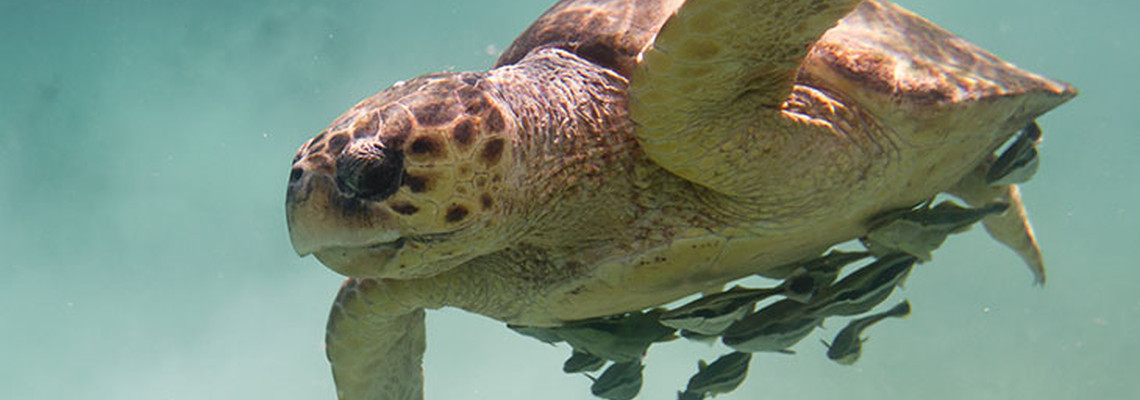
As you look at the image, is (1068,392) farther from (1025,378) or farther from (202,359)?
(202,359)

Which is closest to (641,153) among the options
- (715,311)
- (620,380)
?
(715,311)

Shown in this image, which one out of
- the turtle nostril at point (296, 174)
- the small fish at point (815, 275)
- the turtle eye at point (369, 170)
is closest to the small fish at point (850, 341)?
the small fish at point (815, 275)

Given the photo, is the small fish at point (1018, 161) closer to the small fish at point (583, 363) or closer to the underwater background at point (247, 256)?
the small fish at point (583, 363)

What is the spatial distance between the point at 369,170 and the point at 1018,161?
1.94 meters

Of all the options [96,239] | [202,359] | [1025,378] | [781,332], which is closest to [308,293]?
[202,359]

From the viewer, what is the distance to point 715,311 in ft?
6.45

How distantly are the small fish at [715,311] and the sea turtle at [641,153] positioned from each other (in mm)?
97

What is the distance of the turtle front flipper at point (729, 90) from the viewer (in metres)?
1.44

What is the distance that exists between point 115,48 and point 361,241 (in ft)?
60.3

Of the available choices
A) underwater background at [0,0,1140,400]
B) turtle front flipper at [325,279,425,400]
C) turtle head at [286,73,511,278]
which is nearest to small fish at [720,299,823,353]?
turtle head at [286,73,511,278]

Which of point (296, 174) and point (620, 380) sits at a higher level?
point (296, 174)

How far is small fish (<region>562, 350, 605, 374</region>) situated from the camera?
7.95ft

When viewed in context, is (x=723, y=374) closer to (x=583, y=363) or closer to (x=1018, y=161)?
(x=583, y=363)

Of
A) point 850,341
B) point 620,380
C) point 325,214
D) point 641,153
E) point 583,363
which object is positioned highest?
point 325,214
